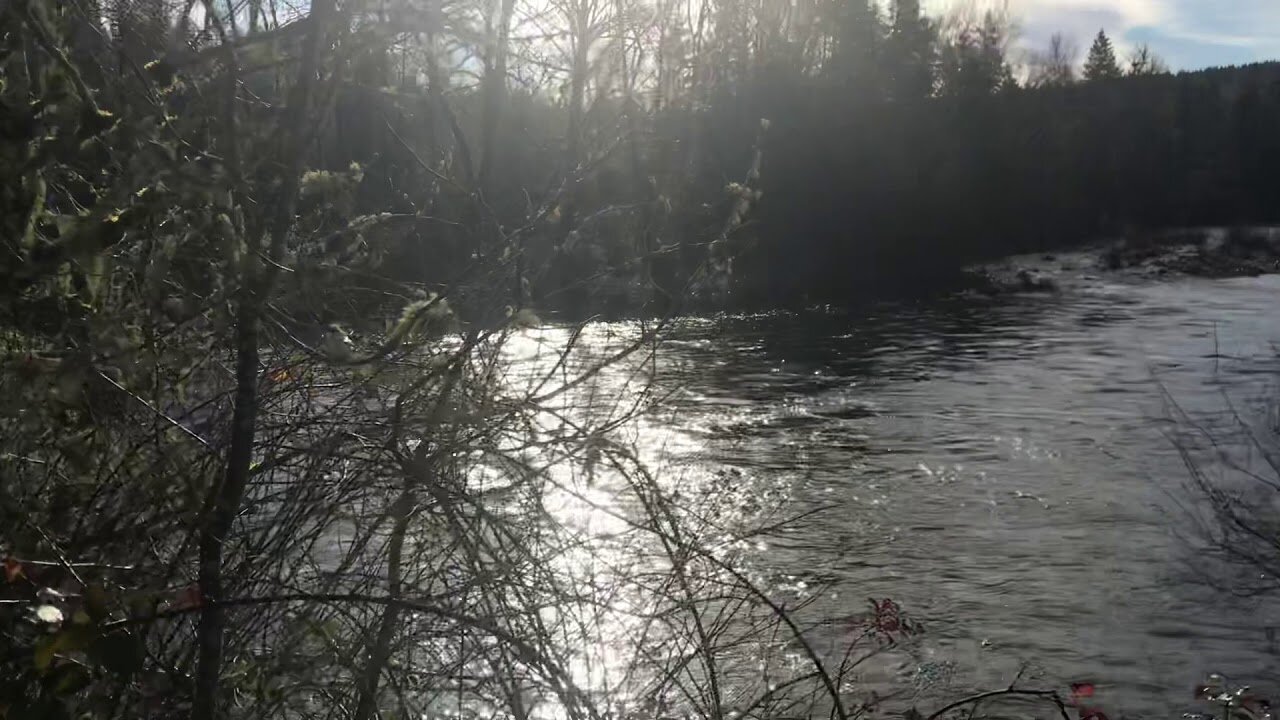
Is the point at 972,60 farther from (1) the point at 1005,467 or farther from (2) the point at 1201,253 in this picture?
(1) the point at 1005,467

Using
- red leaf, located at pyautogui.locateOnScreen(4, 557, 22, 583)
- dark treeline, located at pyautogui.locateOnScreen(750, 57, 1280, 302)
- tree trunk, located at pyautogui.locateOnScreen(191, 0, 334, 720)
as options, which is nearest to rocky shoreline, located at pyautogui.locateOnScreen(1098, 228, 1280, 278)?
dark treeline, located at pyautogui.locateOnScreen(750, 57, 1280, 302)

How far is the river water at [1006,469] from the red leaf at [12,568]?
1869 mm

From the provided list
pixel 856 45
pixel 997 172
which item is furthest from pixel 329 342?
pixel 997 172

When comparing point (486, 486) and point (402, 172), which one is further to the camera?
point (402, 172)

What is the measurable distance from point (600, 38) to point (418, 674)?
5.77 ft

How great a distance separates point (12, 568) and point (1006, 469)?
11.9 m

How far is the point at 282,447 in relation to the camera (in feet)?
9.41

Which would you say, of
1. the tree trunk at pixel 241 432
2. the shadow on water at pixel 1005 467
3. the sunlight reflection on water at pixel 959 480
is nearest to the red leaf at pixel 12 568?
the tree trunk at pixel 241 432

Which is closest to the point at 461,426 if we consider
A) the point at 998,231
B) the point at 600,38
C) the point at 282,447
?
the point at 282,447

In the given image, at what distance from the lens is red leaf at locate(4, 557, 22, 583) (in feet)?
7.10

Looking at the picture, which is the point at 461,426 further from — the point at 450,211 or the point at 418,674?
the point at 450,211

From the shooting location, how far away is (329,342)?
2.62m

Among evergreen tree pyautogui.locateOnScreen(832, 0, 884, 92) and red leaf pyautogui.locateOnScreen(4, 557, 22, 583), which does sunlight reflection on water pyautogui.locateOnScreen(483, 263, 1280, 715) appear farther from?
evergreen tree pyautogui.locateOnScreen(832, 0, 884, 92)

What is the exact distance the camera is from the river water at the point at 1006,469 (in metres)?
8.57
